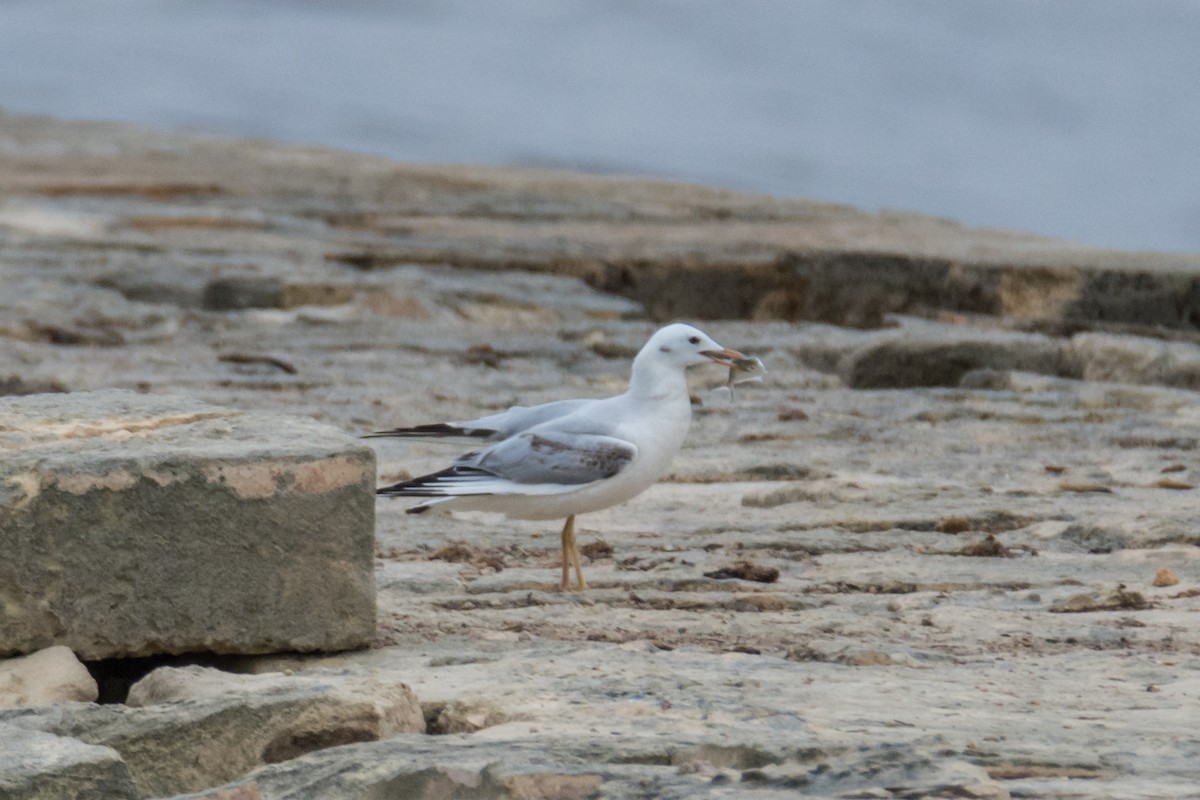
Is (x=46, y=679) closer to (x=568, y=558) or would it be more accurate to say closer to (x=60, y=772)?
(x=60, y=772)

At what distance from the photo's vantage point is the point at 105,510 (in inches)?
126

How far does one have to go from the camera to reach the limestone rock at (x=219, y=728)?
268 cm

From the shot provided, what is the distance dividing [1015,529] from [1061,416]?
2.02m

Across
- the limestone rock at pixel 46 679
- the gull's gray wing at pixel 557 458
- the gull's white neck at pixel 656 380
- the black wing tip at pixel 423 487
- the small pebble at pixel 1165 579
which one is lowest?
the limestone rock at pixel 46 679

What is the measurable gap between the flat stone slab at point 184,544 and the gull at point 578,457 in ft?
1.73

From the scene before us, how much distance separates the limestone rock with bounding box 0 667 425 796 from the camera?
2.68 m

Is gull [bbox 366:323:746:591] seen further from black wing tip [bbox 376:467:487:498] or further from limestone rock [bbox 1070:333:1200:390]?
limestone rock [bbox 1070:333:1200:390]

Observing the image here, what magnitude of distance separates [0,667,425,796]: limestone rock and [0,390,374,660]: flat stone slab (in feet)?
1.68

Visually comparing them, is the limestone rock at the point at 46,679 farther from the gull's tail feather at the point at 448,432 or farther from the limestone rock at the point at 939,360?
the limestone rock at the point at 939,360

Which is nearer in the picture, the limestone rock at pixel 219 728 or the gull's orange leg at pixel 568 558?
the limestone rock at pixel 219 728

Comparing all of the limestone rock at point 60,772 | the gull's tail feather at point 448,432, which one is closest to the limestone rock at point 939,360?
the gull's tail feather at point 448,432

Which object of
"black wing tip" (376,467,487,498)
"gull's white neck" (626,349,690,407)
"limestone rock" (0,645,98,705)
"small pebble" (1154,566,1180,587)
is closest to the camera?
"limestone rock" (0,645,98,705)

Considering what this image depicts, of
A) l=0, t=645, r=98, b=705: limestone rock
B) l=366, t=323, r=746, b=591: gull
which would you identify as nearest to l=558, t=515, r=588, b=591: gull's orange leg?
l=366, t=323, r=746, b=591: gull

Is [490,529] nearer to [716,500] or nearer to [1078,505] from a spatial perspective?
[716,500]
